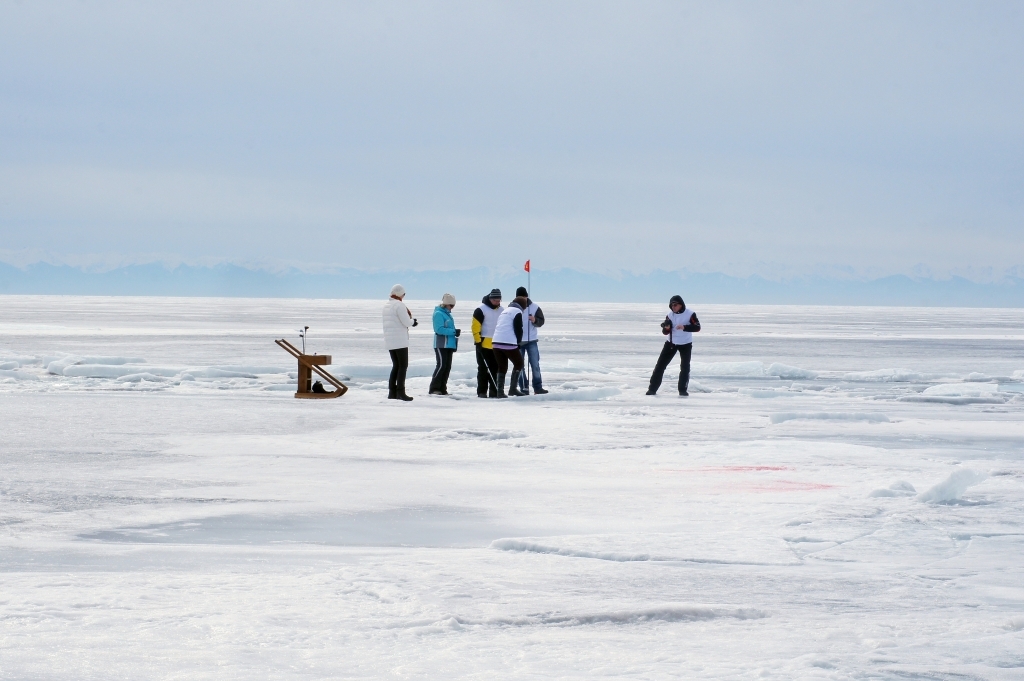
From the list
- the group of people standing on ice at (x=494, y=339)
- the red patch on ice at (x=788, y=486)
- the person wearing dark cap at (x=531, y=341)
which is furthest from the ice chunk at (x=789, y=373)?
the red patch on ice at (x=788, y=486)

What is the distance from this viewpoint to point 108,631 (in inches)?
156

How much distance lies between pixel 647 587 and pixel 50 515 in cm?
371

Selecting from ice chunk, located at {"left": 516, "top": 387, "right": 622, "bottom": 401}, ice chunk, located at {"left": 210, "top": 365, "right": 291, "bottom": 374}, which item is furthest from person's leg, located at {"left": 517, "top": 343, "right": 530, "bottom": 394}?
ice chunk, located at {"left": 210, "top": 365, "right": 291, "bottom": 374}

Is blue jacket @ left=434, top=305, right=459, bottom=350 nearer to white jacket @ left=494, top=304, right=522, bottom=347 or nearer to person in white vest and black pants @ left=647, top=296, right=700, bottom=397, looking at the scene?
white jacket @ left=494, top=304, right=522, bottom=347

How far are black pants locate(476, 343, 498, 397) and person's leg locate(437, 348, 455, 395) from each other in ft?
1.32

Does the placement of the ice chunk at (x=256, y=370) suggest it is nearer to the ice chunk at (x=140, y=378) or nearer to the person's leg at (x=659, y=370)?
the ice chunk at (x=140, y=378)

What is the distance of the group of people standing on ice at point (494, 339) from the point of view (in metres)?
15.2

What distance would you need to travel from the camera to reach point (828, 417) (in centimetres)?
1295

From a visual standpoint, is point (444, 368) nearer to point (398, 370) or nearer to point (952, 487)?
point (398, 370)

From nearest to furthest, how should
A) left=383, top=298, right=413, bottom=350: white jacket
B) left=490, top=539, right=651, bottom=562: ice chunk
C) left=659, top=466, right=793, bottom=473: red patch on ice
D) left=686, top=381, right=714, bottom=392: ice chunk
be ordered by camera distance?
left=490, top=539, right=651, bottom=562: ice chunk
left=659, top=466, right=793, bottom=473: red patch on ice
left=383, top=298, right=413, bottom=350: white jacket
left=686, top=381, right=714, bottom=392: ice chunk

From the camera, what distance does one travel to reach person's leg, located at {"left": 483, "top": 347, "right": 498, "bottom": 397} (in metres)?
15.7

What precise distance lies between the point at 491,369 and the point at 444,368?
→ 671mm

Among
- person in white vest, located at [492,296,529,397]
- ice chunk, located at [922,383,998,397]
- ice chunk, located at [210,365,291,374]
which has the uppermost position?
person in white vest, located at [492,296,529,397]

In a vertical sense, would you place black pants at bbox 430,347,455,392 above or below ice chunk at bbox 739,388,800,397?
above
